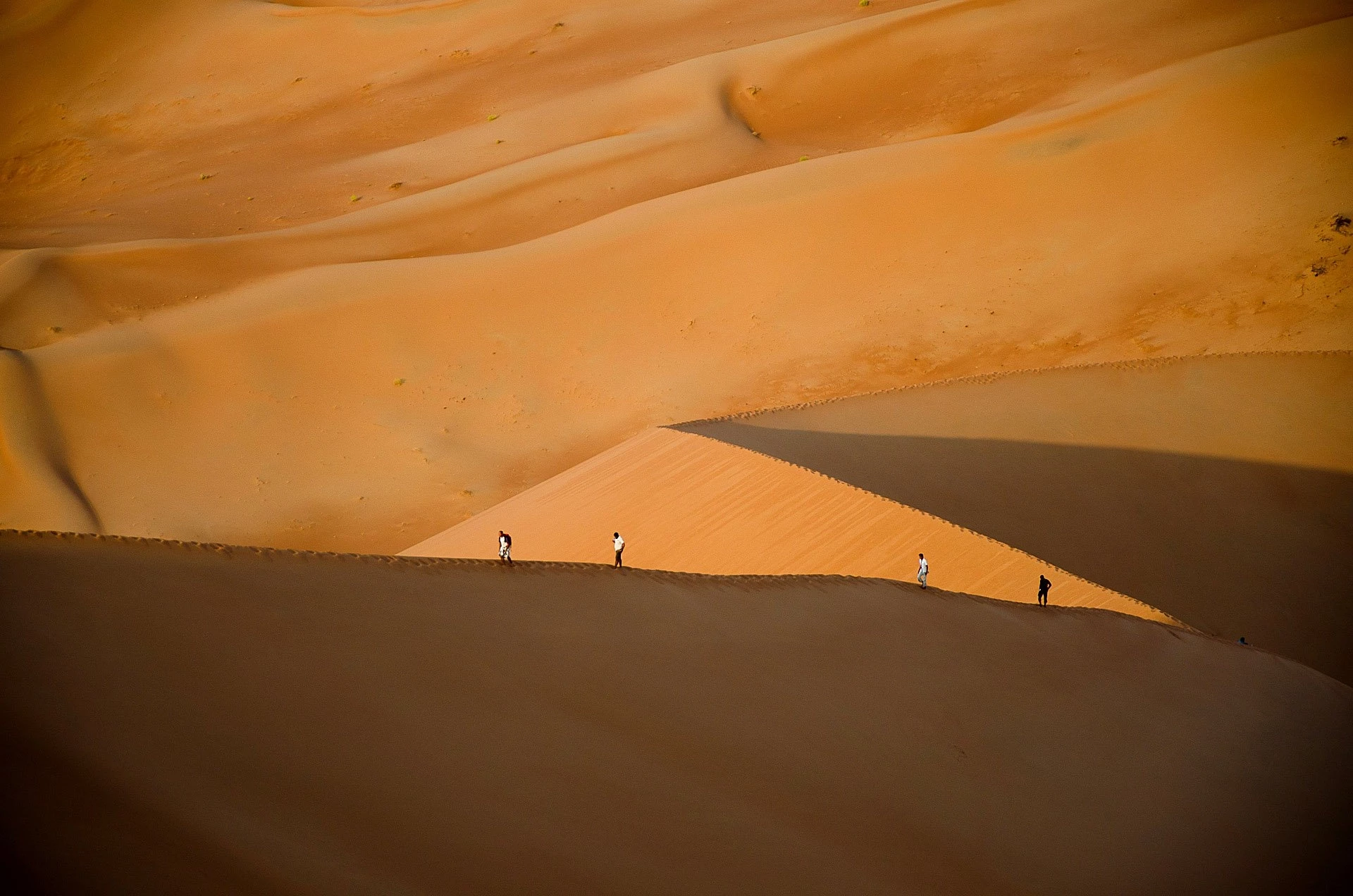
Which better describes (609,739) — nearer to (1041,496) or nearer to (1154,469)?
(1041,496)

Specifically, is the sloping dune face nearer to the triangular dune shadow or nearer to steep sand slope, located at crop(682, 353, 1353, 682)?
steep sand slope, located at crop(682, 353, 1353, 682)

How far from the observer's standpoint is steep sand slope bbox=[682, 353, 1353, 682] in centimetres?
1096

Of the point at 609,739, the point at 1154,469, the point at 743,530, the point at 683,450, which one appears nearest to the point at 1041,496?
the point at 1154,469

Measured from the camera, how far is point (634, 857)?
4.47 metres

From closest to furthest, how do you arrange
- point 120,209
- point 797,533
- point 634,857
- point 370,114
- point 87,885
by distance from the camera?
point 87,885, point 634,857, point 797,533, point 120,209, point 370,114

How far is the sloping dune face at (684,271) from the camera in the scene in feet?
50.1

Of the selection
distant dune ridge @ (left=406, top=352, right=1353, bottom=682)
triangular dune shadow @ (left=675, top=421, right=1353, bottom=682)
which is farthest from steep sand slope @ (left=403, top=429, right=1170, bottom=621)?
triangular dune shadow @ (left=675, top=421, right=1353, bottom=682)

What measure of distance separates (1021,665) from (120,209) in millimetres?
23911

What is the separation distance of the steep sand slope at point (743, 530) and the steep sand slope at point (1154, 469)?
0.79 meters

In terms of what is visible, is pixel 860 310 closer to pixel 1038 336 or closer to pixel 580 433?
pixel 1038 336

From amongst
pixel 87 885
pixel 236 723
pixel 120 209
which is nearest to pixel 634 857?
pixel 236 723

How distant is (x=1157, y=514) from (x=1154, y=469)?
79 centimetres

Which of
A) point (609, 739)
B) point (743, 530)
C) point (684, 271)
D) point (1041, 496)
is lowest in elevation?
point (609, 739)

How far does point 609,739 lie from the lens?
5.32 metres
